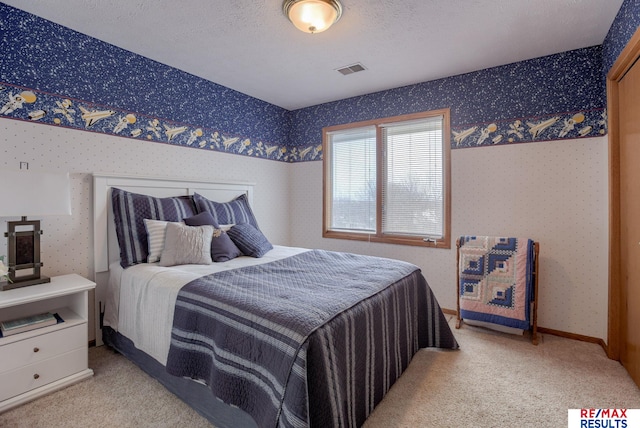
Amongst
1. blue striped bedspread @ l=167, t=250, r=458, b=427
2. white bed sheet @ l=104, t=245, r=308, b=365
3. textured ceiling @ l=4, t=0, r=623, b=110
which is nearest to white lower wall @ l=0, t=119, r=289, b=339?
white bed sheet @ l=104, t=245, r=308, b=365

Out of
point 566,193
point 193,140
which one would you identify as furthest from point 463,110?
point 193,140

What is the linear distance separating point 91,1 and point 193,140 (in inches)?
52.5

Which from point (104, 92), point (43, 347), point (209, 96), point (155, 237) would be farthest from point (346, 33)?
point (43, 347)

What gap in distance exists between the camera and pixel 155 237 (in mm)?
2426

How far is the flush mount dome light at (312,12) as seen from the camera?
1967 millimetres

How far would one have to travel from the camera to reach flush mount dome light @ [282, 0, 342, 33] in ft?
6.45

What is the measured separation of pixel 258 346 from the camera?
138 centimetres

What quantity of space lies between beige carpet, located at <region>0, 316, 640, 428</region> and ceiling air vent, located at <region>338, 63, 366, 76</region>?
2.55m

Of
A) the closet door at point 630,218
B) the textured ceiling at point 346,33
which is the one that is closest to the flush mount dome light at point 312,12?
the textured ceiling at point 346,33

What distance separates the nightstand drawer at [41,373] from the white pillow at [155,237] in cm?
71

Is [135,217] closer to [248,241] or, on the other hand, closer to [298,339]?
[248,241]

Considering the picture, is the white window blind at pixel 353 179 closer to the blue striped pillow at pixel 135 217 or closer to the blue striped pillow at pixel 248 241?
the blue striped pillow at pixel 248 241

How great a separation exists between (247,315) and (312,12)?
185cm

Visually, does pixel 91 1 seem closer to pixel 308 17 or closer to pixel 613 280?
pixel 308 17
